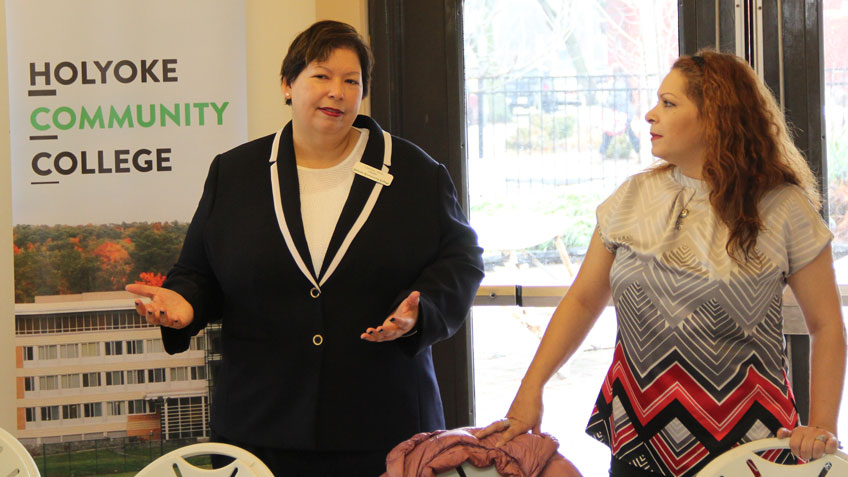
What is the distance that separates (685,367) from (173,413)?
6.65 ft

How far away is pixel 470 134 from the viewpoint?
11.0 feet

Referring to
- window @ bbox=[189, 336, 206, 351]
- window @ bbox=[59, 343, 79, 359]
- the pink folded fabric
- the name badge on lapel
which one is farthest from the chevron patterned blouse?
window @ bbox=[59, 343, 79, 359]

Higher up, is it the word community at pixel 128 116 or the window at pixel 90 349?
the word community at pixel 128 116

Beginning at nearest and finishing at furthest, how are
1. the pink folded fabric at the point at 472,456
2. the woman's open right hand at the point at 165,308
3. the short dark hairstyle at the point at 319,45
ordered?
the pink folded fabric at the point at 472,456 < the woman's open right hand at the point at 165,308 < the short dark hairstyle at the point at 319,45

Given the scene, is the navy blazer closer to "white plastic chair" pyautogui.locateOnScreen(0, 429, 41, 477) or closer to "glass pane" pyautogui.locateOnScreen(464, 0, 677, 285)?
"white plastic chair" pyautogui.locateOnScreen(0, 429, 41, 477)

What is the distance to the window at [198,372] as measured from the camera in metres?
3.17

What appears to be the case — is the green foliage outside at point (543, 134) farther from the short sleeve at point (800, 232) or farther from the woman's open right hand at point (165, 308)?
the woman's open right hand at point (165, 308)

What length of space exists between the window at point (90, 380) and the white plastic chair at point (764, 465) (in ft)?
7.53

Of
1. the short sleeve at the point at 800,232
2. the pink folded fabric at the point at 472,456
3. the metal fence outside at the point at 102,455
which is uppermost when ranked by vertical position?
the short sleeve at the point at 800,232

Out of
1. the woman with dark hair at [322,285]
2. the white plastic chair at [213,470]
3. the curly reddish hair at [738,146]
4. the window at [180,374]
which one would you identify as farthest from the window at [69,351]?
the curly reddish hair at [738,146]

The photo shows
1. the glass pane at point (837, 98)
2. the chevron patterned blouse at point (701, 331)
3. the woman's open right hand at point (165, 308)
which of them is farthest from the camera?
the glass pane at point (837, 98)

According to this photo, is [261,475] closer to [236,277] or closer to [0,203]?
[236,277]

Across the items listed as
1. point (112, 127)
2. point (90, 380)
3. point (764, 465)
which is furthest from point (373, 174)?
point (90, 380)

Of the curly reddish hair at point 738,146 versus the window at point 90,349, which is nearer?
the curly reddish hair at point 738,146
